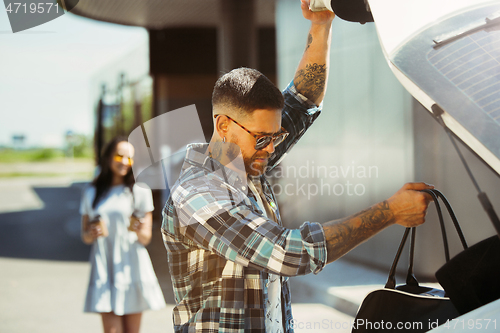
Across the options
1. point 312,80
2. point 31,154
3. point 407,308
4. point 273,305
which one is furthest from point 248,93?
point 31,154

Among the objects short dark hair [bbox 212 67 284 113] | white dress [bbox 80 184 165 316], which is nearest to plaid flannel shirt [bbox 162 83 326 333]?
short dark hair [bbox 212 67 284 113]

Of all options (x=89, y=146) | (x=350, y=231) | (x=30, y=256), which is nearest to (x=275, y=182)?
(x=30, y=256)

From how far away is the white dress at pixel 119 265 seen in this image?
3150 mm

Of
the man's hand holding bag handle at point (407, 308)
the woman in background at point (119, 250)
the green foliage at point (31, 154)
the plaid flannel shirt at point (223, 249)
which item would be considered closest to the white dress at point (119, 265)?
the woman in background at point (119, 250)

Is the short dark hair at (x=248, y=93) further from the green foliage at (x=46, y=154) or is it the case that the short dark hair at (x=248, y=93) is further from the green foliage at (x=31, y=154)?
the green foliage at (x=46, y=154)

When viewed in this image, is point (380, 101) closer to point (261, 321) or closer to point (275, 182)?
point (275, 182)

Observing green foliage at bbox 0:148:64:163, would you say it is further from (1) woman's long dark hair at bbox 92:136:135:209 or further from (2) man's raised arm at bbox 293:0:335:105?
(2) man's raised arm at bbox 293:0:335:105

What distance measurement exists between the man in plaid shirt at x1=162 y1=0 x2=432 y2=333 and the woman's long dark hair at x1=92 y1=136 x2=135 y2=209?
6.74ft

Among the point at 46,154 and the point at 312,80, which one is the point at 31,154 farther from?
the point at 312,80

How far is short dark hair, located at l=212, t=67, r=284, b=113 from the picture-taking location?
157cm

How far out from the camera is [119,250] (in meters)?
3.29

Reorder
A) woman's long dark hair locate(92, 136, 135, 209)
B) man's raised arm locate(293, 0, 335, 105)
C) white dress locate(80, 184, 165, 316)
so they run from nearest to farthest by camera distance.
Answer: man's raised arm locate(293, 0, 335, 105), white dress locate(80, 184, 165, 316), woman's long dark hair locate(92, 136, 135, 209)

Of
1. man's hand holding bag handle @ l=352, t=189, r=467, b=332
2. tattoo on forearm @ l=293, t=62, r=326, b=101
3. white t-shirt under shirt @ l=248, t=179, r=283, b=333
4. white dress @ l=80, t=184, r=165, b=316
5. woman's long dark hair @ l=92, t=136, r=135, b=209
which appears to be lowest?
white dress @ l=80, t=184, r=165, b=316

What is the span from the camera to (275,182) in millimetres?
6789
